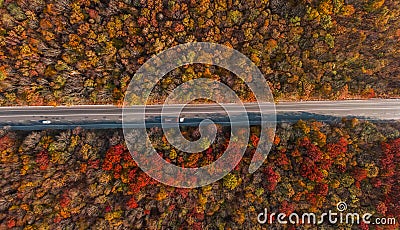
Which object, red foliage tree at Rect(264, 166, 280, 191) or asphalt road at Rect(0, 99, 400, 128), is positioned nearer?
red foliage tree at Rect(264, 166, 280, 191)

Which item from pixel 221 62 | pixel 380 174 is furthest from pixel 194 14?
pixel 380 174

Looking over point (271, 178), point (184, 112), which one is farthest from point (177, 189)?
point (271, 178)

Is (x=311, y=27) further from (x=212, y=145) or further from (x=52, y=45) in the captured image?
(x=52, y=45)

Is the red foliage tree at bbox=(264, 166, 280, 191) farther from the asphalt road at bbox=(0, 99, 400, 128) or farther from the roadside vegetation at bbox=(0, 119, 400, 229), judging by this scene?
the asphalt road at bbox=(0, 99, 400, 128)

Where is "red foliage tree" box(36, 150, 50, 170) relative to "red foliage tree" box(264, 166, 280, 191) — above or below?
below

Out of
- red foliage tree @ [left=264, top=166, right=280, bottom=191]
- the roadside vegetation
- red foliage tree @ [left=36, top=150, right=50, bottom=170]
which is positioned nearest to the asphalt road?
the roadside vegetation

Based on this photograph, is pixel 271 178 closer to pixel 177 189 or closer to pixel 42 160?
pixel 177 189

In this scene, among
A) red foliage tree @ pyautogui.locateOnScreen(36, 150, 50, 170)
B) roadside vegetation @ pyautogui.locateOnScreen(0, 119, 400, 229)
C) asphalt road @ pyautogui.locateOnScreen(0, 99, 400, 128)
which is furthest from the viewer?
asphalt road @ pyautogui.locateOnScreen(0, 99, 400, 128)

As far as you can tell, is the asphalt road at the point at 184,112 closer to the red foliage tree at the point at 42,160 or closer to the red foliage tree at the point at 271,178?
the red foliage tree at the point at 42,160
